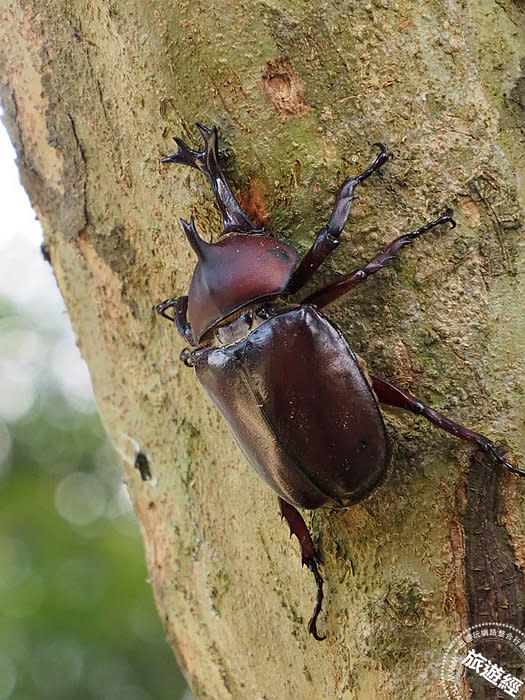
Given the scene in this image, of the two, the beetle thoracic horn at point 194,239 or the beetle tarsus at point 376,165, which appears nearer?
the beetle tarsus at point 376,165

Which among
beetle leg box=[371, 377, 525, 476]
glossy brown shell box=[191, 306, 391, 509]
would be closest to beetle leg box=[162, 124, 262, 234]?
glossy brown shell box=[191, 306, 391, 509]

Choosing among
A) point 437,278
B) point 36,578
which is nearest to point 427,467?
point 437,278

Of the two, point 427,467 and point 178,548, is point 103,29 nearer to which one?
point 427,467

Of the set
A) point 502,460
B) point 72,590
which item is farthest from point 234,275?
point 72,590

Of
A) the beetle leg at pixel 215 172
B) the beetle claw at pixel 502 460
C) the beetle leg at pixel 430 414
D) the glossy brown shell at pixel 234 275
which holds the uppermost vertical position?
the beetle leg at pixel 215 172

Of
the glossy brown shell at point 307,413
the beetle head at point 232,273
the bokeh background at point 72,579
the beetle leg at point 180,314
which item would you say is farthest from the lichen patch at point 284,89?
the bokeh background at point 72,579

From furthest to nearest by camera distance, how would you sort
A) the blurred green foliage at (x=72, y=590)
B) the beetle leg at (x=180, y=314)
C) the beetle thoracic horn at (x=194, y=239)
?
the blurred green foliage at (x=72, y=590)
the beetle leg at (x=180, y=314)
the beetle thoracic horn at (x=194, y=239)

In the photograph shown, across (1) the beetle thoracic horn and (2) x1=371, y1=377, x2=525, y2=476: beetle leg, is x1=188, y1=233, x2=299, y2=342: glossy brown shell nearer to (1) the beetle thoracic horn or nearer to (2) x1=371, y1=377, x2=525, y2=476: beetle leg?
(1) the beetle thoracic horn

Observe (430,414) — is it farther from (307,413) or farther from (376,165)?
(376,165)

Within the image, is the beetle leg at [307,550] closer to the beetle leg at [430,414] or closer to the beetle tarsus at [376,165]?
the beetle leg at [430,414]
